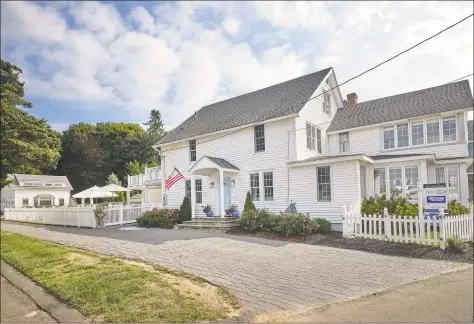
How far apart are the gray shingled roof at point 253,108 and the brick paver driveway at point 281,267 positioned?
847 centimetres

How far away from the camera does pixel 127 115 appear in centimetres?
1245

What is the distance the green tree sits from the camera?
13.8 metres

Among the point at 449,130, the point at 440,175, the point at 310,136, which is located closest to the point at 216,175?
the point at 310,136

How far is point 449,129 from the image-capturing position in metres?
16.0

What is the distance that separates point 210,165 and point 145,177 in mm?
10292

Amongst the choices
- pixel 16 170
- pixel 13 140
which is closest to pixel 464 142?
pixel 13 140

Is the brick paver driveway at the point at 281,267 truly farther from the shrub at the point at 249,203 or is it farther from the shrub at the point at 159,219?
the shrub at the point at 159,219

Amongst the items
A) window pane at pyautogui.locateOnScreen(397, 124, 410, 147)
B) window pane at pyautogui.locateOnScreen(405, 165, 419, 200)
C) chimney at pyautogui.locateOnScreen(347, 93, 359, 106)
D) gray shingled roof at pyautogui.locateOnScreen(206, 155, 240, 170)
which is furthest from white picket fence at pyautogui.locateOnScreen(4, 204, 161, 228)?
chimney at pyautogui.locateOnScreen(347, 93, 359, 106)

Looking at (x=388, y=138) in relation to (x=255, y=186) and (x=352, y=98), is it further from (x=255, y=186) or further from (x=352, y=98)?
(x=255, y=186)

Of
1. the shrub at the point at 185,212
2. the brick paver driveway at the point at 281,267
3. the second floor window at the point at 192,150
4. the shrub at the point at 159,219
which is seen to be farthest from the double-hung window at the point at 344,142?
the shrub at the point at 159,219

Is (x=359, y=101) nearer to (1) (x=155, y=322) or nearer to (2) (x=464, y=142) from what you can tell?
(2) (x=464, y=142)

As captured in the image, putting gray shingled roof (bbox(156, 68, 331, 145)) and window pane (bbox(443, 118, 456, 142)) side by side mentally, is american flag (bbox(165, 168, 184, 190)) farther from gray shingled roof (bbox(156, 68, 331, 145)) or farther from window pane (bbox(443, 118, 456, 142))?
window pane (bbox(443, 118, 456, 142))

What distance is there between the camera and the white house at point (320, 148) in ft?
50.0

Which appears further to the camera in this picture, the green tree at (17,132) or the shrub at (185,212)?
the shrub at (185,212)
